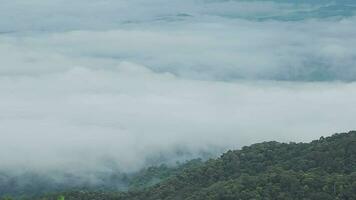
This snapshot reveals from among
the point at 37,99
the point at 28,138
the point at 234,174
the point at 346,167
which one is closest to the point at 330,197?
the point at 346,167

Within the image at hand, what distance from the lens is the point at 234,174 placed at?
53344 mm

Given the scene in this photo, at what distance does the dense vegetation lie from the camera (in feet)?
154

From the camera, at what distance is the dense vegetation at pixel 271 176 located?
4697 cm

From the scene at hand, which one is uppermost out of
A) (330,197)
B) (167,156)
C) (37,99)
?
(37,99)

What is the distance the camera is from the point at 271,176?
48438mm

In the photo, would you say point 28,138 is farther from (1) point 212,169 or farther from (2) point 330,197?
(2) point 330,197

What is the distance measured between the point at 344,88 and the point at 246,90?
1630cm

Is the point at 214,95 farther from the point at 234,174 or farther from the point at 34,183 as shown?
the point at 234,174

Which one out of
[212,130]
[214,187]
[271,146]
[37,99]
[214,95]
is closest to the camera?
[214,187]

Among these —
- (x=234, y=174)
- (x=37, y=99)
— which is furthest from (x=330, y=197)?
(x=37, y=99)

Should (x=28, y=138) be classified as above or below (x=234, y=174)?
above

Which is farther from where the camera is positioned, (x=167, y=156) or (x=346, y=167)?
(x=167, y=156)

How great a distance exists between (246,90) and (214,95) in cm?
812

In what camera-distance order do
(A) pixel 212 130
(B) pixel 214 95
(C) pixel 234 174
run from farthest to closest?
(B) pixel 214 95 < (A) pixel 212 130 < (C) pixel 234 174
